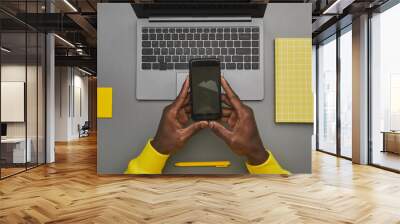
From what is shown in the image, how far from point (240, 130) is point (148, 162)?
1.41 meters

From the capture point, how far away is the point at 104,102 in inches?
211

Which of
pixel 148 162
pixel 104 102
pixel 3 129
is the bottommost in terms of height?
pixel 148 162

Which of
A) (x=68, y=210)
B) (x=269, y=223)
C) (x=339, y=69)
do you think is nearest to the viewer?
(x=269, y=223)

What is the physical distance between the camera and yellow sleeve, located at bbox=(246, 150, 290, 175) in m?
5.26

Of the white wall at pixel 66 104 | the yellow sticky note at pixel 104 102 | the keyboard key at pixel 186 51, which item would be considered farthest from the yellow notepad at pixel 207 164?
the white wall at pixel 66 104

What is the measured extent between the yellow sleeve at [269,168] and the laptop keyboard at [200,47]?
4.51ft

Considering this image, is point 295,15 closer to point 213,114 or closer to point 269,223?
point 213,114

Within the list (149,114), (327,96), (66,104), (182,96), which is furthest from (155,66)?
(66,104)

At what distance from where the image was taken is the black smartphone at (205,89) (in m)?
5.16

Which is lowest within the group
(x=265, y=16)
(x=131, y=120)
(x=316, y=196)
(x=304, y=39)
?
(x=316, y=196)

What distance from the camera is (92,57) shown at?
12.9m

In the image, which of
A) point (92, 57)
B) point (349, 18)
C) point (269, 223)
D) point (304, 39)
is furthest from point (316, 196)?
point (92, 57)

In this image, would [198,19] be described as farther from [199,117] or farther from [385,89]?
[385,89]

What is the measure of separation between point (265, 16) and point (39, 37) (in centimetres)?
421
